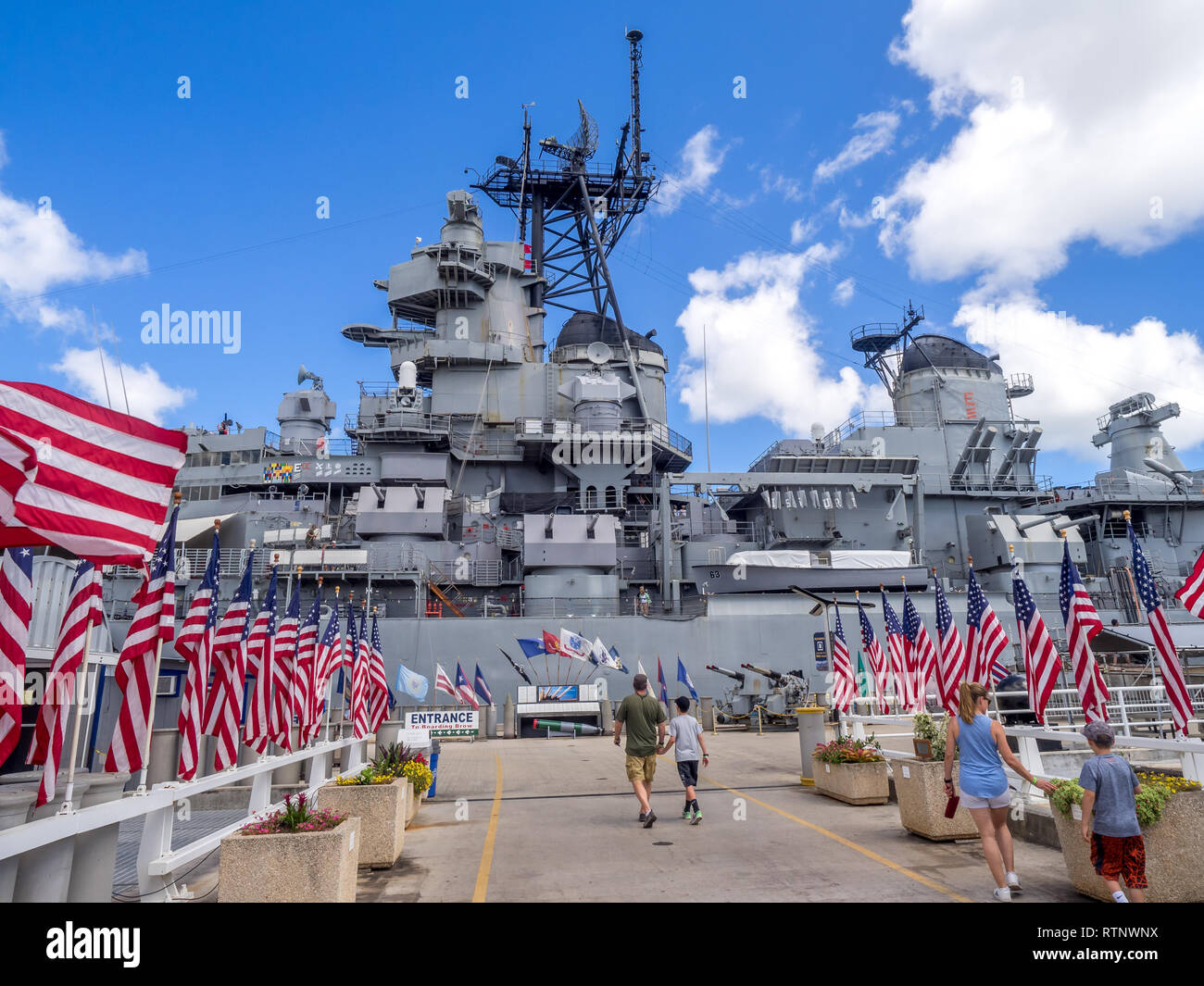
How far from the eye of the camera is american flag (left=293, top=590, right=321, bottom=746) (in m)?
9.13

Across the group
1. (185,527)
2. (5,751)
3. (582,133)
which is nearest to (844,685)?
(5,751)

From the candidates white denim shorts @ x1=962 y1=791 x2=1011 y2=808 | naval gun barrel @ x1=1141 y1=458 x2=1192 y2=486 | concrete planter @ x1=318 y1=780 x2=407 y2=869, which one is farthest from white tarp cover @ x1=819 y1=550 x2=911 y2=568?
concrete planter @ x1=318 y1=780 x2=407 y2=869

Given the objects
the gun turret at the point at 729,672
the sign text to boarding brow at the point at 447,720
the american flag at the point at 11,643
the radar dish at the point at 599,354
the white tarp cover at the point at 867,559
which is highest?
the radar dish at the point at 599,354

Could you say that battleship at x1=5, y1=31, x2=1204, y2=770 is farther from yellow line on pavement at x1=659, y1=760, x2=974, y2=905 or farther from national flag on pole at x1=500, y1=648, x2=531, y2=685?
yellow line on pavement at x1=659, y1=760, x2=974, y2=905

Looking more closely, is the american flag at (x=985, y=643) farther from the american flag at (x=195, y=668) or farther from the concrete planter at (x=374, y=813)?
the american flag at (x=195, y=668)

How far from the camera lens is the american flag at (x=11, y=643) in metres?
3.77

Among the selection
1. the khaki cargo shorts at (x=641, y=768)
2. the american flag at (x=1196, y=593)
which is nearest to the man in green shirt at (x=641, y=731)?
the khaki cargo shorts at (x=641, y=768)

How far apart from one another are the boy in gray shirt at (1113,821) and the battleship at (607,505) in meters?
18.8

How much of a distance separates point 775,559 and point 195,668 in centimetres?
2264

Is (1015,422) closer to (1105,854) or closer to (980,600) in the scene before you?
(980,600)

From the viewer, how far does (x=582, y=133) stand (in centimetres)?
4056

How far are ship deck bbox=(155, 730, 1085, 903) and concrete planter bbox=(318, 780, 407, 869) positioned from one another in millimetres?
135

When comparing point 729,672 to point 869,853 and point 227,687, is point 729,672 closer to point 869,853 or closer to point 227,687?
point 869,853
